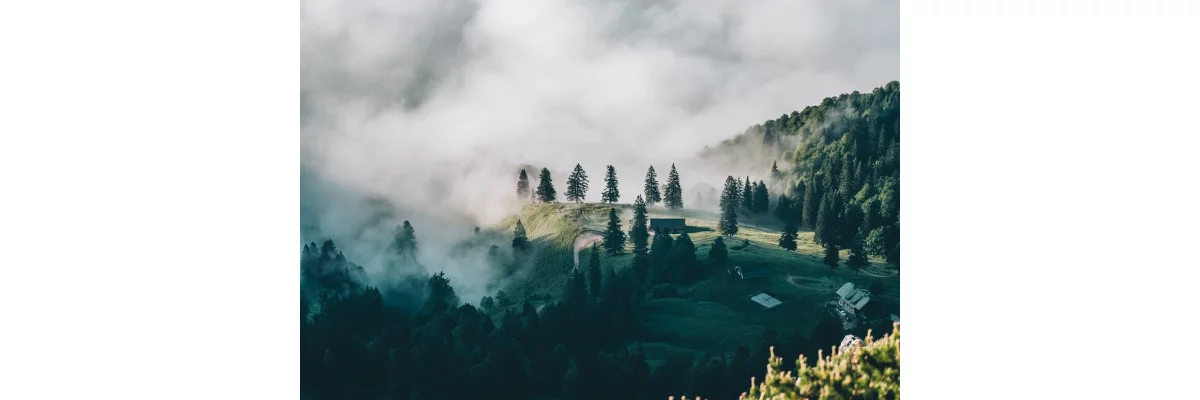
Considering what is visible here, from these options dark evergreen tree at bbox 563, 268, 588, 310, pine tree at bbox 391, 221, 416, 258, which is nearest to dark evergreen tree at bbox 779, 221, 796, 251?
dark evergreen tree at bbox 563, 268, 588, 310

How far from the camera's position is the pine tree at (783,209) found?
21.6 ft

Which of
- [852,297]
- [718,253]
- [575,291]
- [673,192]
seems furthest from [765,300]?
[575,291]

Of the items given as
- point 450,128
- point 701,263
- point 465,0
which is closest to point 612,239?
point 701,263

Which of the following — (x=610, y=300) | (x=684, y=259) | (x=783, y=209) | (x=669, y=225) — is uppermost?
(x=783, y=209)

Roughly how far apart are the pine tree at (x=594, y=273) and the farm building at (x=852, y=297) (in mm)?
1661

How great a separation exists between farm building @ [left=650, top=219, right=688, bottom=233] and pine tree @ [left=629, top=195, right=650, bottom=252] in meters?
0.06

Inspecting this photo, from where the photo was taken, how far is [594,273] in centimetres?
692

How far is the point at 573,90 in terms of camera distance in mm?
6980

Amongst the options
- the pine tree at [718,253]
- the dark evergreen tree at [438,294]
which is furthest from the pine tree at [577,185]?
the dark evergreen tree at [438,294]

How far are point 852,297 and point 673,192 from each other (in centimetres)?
141

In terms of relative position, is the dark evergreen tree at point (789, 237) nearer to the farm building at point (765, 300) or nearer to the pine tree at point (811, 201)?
the pine tree at point (811, 201)

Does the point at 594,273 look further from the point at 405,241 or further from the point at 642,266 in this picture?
the point at 405,241
